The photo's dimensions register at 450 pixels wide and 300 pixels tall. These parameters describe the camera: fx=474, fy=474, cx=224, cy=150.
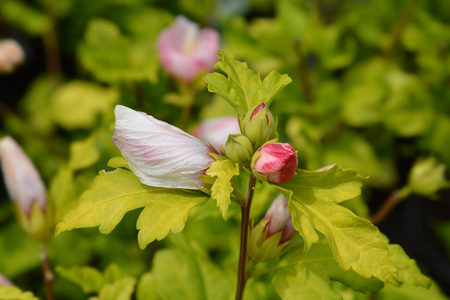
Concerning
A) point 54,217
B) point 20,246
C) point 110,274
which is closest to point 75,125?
point 20,246

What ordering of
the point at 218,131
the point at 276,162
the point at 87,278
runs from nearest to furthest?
the point at 276,162 < the point at 87,278 < the point at 218,131

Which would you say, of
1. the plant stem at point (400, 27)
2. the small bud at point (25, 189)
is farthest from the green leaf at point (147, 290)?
the plant stem at point (400, 27)

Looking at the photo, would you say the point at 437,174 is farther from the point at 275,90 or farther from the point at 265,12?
the point at 265,12

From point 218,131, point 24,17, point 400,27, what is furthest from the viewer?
point 24,17

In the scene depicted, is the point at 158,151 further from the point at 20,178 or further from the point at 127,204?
the point at 20,178

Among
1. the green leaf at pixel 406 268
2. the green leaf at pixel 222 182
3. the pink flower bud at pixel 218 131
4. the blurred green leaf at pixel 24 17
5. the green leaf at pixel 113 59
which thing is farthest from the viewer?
the blurred green leaf at pixel 24 17

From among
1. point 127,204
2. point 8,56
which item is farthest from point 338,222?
point 8,56

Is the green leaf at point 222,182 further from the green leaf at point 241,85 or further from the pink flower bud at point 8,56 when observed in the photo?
the pink flower bud at point 8,56
